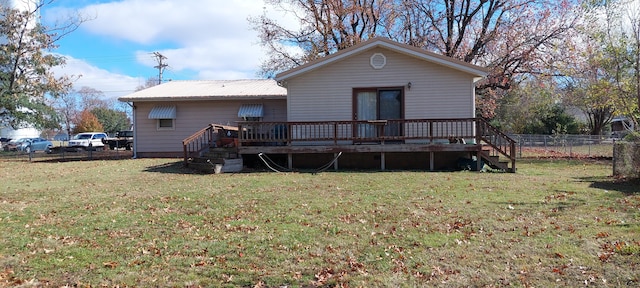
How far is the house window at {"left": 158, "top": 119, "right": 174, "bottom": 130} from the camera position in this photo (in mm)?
17578

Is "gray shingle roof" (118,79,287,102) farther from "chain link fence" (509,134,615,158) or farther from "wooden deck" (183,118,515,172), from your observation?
"chain link fence" (509,134,615,158)

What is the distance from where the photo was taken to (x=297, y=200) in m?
7.40

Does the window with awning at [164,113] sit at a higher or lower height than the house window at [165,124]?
higher

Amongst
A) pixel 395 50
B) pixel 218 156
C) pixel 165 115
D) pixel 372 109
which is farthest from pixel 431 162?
pixel 165 115

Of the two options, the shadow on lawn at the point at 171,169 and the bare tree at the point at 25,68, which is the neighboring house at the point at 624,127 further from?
the bare tree at the point at 25,68

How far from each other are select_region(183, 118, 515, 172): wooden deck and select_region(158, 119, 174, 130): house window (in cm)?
476

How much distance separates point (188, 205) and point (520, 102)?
3809 cm

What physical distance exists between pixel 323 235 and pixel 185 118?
1378 centimetres

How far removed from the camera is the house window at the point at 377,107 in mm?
13203

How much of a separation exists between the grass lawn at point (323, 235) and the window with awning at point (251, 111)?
7696 mm

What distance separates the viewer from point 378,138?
12.2m

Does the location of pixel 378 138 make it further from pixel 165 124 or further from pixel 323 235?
pixel 165 124

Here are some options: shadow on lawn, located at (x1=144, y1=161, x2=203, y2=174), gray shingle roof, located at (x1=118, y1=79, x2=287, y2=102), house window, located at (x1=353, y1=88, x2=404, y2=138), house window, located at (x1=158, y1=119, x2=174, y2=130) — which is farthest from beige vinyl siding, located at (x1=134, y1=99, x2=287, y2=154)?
house window, located at (x1=353, y1=88, x2=404, y2=138)

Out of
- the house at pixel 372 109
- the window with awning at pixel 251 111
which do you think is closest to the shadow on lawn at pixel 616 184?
the house at pixel 372 109
